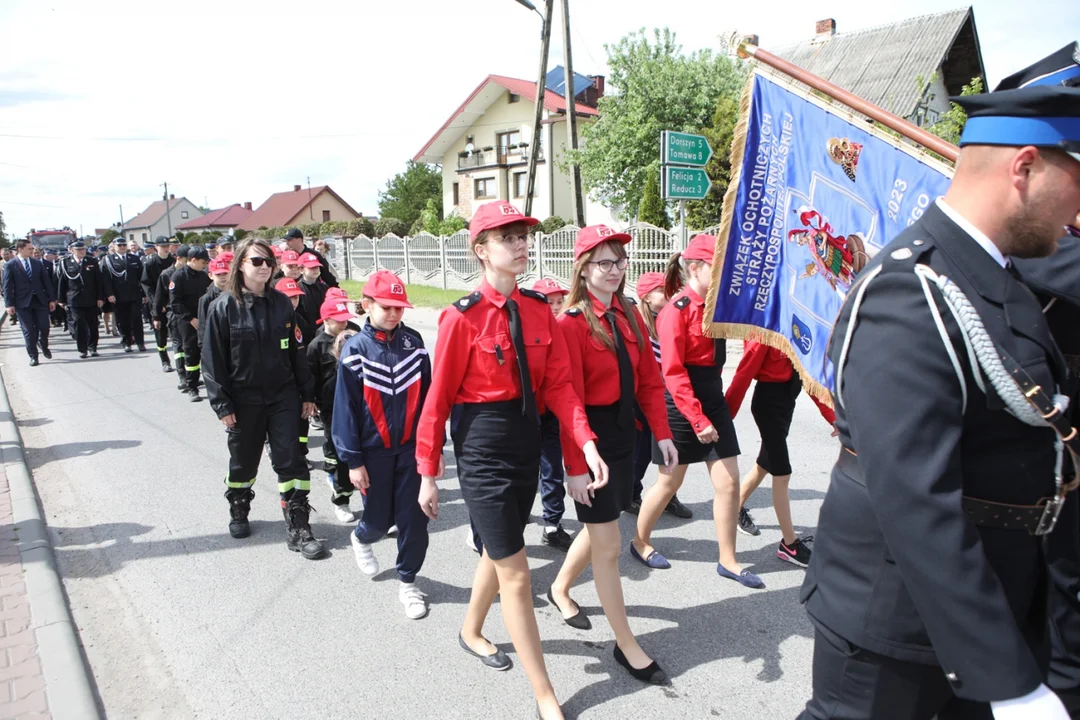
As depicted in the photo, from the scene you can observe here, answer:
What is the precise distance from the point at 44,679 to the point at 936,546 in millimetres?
3711

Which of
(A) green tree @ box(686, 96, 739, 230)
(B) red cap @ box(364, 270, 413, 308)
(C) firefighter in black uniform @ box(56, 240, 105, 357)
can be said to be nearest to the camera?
(B) red cap @ box(364, 270, 413, 308)

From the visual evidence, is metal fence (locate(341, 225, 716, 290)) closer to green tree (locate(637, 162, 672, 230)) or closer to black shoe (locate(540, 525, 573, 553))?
green tree (locate(637, 162, 672, 230))

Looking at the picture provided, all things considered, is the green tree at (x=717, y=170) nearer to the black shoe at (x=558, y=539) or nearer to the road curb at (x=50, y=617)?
the black shoe at (x=558, y=539)

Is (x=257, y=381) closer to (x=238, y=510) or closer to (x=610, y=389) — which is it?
(x=238, y=510)

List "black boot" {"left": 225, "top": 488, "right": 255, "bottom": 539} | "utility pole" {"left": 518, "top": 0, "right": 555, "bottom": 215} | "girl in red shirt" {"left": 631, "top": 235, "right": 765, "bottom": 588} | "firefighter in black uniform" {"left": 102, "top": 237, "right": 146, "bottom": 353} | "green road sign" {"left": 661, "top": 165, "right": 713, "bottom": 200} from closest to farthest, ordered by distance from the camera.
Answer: "girl in red shirt" {"left": 631, "top": 235, "right": 765, "bottom": 588}
"black boot" {"left": 225, "top": 488, "right": 255, "bottom": 539}
"green road sign" {"left": 661, "top": 165, "right": 713, "bottom": 200}
"firefighter in black uniform" {"left": 102, "top": 237, "right": 146, "bottom": 353}
"utility pole" {"left": 518, "top": 0, "right": 555, "bottom": 215}

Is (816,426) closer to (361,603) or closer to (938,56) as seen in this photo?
(361,603)

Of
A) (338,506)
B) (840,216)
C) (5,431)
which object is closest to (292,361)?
(338,506)

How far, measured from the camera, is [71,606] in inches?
163

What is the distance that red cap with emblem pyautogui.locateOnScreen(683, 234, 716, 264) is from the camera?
14.0 feet

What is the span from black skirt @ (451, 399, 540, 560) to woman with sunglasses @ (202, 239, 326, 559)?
Answer: 2220 millimetres

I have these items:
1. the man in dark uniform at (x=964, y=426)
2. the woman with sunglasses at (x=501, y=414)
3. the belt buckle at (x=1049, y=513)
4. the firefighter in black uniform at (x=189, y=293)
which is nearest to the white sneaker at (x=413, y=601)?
the woman with sunglasses at (x=501, y=414)

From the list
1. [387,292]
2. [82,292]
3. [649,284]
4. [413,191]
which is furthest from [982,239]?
[413,191]

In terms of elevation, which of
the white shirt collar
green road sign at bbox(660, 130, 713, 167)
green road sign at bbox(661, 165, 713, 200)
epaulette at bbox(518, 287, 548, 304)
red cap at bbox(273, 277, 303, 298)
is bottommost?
red cap at bbox(273, 277, 303, 298)

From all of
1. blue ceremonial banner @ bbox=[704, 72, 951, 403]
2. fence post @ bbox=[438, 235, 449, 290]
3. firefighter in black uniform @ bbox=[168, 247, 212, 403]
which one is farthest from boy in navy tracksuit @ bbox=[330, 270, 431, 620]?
fence post @ bbox=[438, 235, 449, 290]
